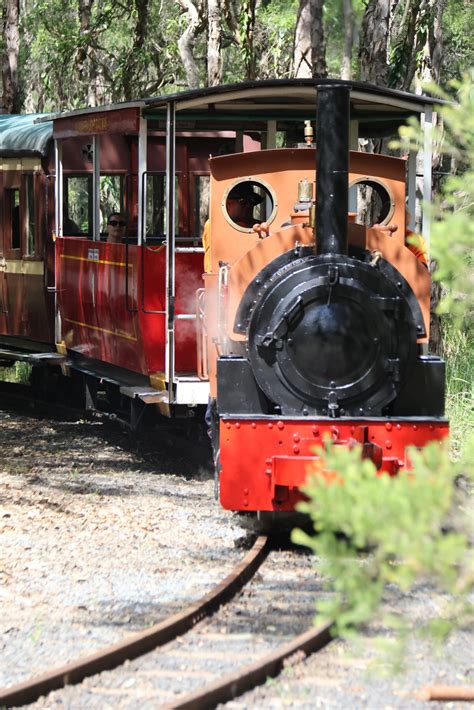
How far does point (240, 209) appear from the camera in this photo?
786cm

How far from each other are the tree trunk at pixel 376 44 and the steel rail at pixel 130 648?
830 centimetres

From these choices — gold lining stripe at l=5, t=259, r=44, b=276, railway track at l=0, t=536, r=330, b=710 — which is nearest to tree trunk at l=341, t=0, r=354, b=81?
gold lining stripe at l=5, t=259, r=44, b=276

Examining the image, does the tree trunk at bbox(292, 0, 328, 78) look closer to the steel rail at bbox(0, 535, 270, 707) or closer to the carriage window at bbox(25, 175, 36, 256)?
the carriage window at bbox(25, 175, 36, 256)

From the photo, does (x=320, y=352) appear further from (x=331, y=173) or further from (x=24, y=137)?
(x=24, y=137)

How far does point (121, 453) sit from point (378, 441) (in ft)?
14.9

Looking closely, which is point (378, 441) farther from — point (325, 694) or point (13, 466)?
point (13, 466)

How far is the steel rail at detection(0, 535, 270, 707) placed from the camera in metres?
4.69

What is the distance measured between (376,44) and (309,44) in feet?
3.38

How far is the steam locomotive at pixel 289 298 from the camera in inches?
277

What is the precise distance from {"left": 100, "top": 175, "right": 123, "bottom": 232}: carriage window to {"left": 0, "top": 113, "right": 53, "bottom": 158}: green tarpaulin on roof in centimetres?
79

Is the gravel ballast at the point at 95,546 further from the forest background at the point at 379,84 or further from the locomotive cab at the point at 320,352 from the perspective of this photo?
the forest background at the point at 379,84

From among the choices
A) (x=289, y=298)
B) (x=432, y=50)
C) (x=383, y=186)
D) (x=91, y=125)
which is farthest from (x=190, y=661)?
(x=432, y=50)

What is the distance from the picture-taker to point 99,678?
16.3 ft

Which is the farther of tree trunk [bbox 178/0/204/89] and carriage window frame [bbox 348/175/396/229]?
tree trunk [bbox 178/0/204/89]
